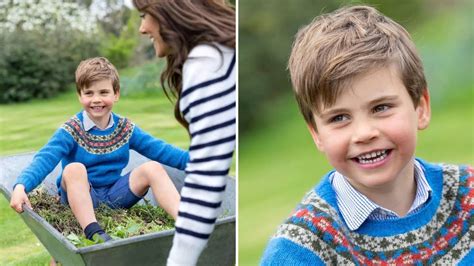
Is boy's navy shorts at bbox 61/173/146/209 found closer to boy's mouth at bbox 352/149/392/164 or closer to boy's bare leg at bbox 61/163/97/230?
boy's bare leg at bbox 61/163/97/230

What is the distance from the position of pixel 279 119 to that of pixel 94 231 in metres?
1.62

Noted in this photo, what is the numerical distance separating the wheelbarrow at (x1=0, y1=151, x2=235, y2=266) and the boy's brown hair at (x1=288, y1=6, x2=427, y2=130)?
44cm

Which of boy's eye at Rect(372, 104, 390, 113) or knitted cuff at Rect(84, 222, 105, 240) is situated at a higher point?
boy's eye at Rect(372, 104, 390, 113)

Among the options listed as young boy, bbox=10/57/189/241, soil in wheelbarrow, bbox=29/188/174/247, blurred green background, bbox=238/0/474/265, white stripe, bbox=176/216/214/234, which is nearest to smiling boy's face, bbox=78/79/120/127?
young boy, bbox=10/57/189/241

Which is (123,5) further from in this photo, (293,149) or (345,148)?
(293,149)

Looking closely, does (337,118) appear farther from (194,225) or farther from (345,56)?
A: (194,225)

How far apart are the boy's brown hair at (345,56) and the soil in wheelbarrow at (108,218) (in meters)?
0.57

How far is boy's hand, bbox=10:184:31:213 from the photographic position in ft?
8.90

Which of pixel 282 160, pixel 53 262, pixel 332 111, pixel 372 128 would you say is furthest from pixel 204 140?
pixel 282 160

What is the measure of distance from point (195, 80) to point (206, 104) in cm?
7

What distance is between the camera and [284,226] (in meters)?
2.52

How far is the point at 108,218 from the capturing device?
272cm

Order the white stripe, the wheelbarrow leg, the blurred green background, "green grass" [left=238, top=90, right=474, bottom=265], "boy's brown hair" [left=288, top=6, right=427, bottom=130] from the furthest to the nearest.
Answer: "green grass" [left=238, top=90, right=474, bottom=265] → the blurred green background → the wheelbarrow leg → the white stripe → "boy's brown hair" [left=288, top=6, right=427, bottom=130]

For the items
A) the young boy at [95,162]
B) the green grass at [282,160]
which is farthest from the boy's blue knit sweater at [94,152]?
the green grass at [282,160]
